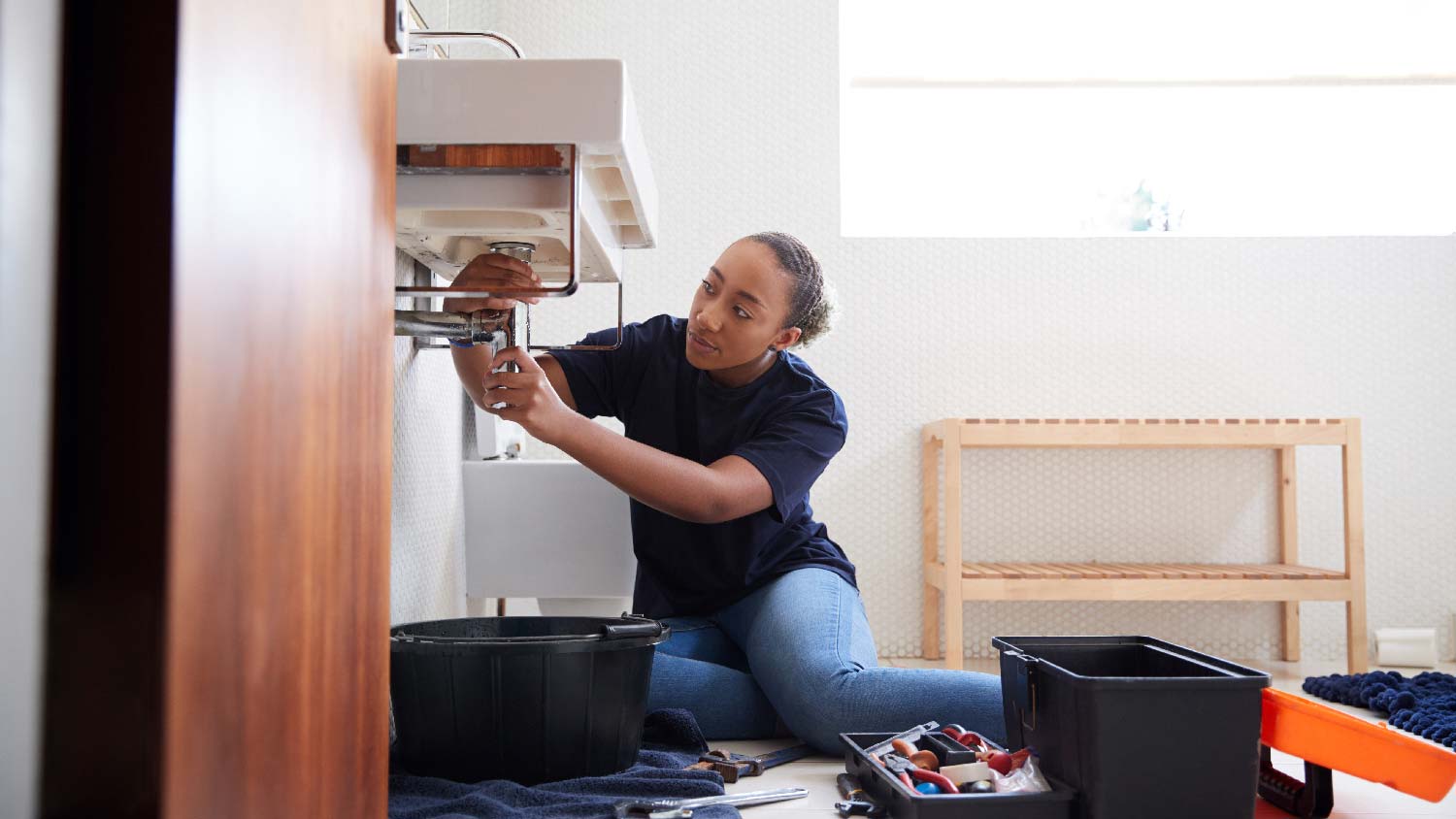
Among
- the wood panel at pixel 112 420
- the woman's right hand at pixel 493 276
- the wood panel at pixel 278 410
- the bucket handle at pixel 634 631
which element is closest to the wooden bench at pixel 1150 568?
the bucket handle at pixel 634 631

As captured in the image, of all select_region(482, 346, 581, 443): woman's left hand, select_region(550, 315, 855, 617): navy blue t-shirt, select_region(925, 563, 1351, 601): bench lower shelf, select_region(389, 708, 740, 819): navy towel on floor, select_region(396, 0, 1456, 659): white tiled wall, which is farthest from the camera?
select_region(396, 0, 1456, 659): white tiled wall

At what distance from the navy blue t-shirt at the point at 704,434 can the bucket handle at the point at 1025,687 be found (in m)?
0.54

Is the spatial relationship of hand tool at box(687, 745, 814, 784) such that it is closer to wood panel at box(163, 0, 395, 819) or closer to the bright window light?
wood panel at box(163, 0, 395, 819)

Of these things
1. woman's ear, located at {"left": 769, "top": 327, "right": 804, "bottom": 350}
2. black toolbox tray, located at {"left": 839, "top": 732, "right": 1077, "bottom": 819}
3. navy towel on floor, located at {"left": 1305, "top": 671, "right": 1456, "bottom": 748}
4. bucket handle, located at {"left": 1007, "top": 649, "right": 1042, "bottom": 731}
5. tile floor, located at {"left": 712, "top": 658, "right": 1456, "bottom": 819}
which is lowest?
navy towel on floor, located at {"left": 1305, "top": 671, "right": 1456, "bottom": 748}

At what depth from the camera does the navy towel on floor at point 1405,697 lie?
200 centimetres

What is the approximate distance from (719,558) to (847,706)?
1.30 feet

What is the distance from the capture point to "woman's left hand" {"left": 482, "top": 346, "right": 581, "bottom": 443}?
131 centimetres

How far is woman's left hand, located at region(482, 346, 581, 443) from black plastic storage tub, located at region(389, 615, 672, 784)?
0.85ft

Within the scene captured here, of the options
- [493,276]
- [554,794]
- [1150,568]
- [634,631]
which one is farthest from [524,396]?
[1150,568]

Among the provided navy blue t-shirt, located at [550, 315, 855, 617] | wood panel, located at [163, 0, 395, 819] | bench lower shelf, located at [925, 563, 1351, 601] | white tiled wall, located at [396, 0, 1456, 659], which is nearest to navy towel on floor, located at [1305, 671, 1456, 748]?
bench lower shelf, located at [925, 563, 1351, 601]

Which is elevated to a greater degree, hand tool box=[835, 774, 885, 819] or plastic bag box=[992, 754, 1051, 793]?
plastic bag box=[992, 754, 1051, 793]

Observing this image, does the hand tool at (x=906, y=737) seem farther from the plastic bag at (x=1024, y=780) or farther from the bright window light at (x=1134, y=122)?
the bright window light at (x=1134, y=122)

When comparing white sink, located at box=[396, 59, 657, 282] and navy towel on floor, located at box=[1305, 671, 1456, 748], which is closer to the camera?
white sink, located at box=[396, 59, 657, 282]

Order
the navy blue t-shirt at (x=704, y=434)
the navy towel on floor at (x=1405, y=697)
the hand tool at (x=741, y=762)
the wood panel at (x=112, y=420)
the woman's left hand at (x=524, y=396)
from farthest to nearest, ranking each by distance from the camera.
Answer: the navy towel on floor at (x=1405, y=697)
the navy blue t-shirt at (x=704, y=434)
the hand tool at (x=741, y=762)
the woman's left hand at (x=524, y=396)
the wood panel at (x=112, y=420)
